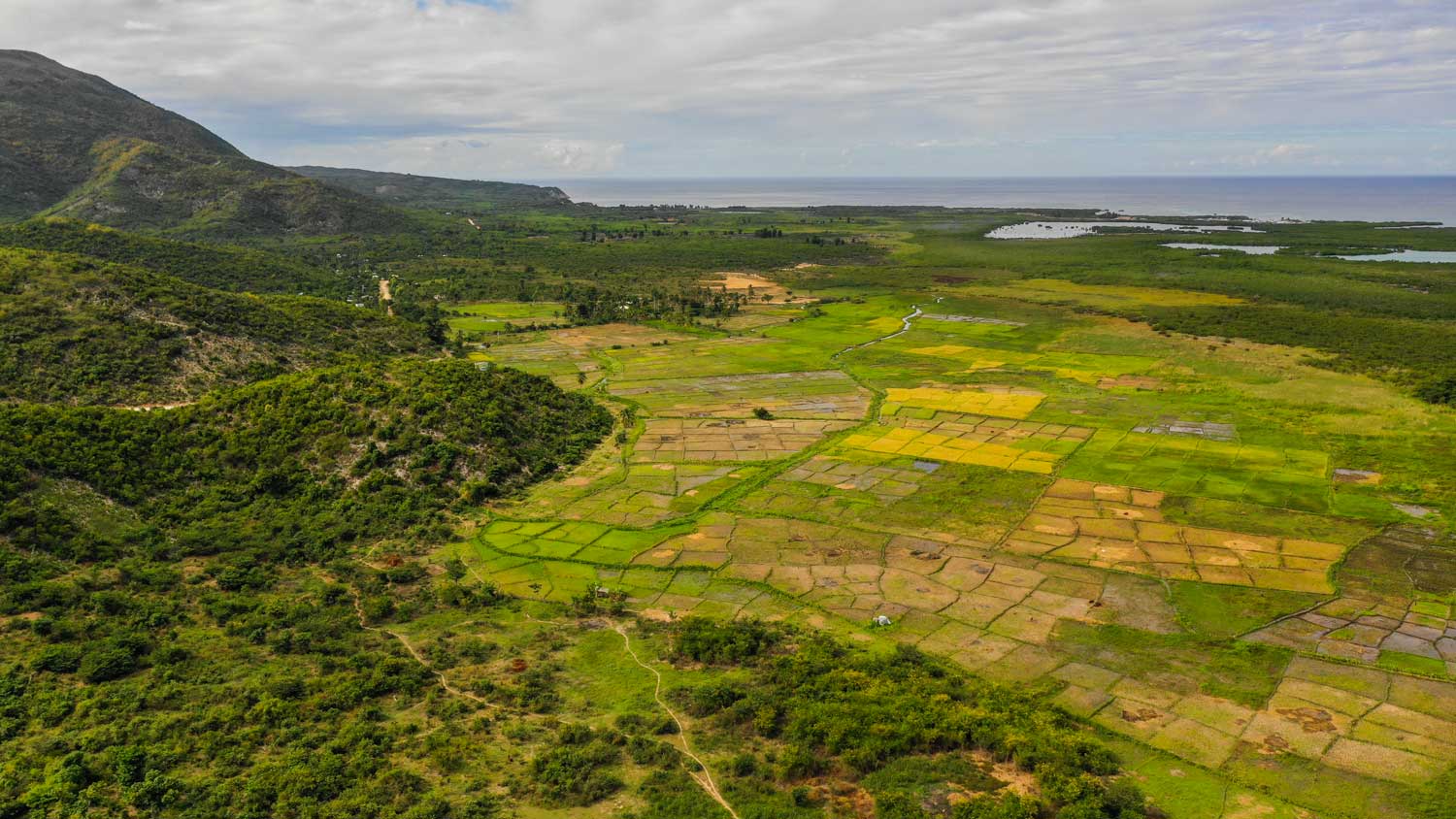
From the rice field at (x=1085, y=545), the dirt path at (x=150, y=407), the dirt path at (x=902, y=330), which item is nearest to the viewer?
the rice field at (x=1085, y=545)

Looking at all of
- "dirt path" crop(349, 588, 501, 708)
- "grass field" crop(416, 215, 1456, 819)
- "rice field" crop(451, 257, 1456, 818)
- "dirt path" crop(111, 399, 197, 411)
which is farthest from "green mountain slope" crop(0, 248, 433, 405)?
"dirt path" crop(349, 588, 501, 708)

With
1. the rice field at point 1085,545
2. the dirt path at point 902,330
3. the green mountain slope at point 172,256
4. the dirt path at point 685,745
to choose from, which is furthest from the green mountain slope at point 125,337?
the dirt path at point 902,330

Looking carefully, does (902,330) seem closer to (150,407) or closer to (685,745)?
(150,407)

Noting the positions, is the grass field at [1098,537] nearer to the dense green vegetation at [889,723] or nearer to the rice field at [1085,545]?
the rice field at [1085,545]

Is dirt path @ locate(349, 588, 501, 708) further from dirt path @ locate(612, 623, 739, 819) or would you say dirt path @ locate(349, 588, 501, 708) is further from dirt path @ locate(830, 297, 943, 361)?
dirt path @ locate(830, 297, 943, 361)

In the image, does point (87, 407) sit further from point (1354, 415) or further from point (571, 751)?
point (1354, 415)

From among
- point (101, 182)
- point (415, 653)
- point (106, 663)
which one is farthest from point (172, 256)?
point (415, 653)
